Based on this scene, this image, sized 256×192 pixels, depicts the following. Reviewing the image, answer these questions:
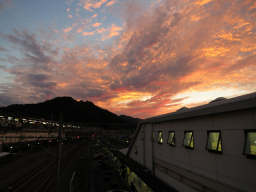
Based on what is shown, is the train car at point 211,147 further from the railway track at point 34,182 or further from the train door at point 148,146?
the railway track at point 34,182

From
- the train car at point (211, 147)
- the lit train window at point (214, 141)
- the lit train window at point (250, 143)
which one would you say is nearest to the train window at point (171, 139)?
the train car at point (211, 147)

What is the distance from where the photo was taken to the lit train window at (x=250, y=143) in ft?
28.5

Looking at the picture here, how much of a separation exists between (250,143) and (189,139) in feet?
19.0

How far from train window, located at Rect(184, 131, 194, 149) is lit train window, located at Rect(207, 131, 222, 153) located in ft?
6.78

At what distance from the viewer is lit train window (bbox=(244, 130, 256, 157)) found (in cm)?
867

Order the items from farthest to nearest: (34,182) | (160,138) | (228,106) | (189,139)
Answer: (34,182) < (160,138) < (189,139) < (228,106)

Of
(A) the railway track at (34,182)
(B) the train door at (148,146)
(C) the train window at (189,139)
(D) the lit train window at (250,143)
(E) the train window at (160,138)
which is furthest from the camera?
(B) the train door at (148,146)

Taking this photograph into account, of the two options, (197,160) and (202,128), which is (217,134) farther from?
(197,160)

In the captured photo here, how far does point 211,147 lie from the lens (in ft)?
38.1

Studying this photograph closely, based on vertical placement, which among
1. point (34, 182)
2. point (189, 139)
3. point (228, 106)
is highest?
point (228, 106)

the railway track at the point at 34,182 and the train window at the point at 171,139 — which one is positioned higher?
the train window at the point at 171,139

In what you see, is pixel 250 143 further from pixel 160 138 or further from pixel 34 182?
pixel 34 182

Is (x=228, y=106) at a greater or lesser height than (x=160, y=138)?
greater

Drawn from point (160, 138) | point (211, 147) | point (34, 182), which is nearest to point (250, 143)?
point (211, 147)
